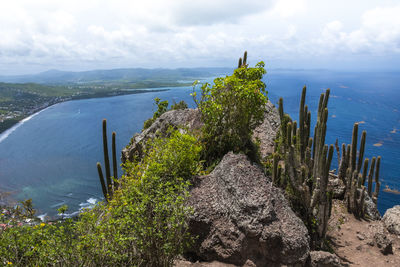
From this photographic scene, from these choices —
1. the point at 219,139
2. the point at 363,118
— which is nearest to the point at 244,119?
the point at 219,139

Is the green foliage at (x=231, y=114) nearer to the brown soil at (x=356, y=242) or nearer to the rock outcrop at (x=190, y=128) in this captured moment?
the rock outcrop at (x=190, y=128)

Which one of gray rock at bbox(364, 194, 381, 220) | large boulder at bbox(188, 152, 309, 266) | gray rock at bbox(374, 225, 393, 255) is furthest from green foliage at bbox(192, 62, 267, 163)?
gray rock at bbox(364, 194, 381, 220)

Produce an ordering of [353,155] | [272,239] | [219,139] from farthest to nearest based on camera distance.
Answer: [353,155], [219,139], [272,239]

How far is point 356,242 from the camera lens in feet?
40.6

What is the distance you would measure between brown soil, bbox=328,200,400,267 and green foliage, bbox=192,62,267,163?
5.93m

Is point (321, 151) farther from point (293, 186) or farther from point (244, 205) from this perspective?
point (244, 205)

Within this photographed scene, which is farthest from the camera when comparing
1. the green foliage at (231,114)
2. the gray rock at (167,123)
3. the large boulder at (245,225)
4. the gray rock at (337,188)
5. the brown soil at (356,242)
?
the gray rock at (167,123)

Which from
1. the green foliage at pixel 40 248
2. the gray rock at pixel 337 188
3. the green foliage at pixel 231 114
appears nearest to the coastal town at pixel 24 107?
the green foliage at pixel 231 114

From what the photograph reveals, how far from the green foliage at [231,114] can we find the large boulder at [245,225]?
245 cm

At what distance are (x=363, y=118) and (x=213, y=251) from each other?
91.3m

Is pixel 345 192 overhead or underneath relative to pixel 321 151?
underneath

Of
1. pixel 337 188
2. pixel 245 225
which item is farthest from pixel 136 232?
pixel 337 188

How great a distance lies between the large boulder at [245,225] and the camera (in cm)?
842

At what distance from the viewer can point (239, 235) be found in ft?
28.3
